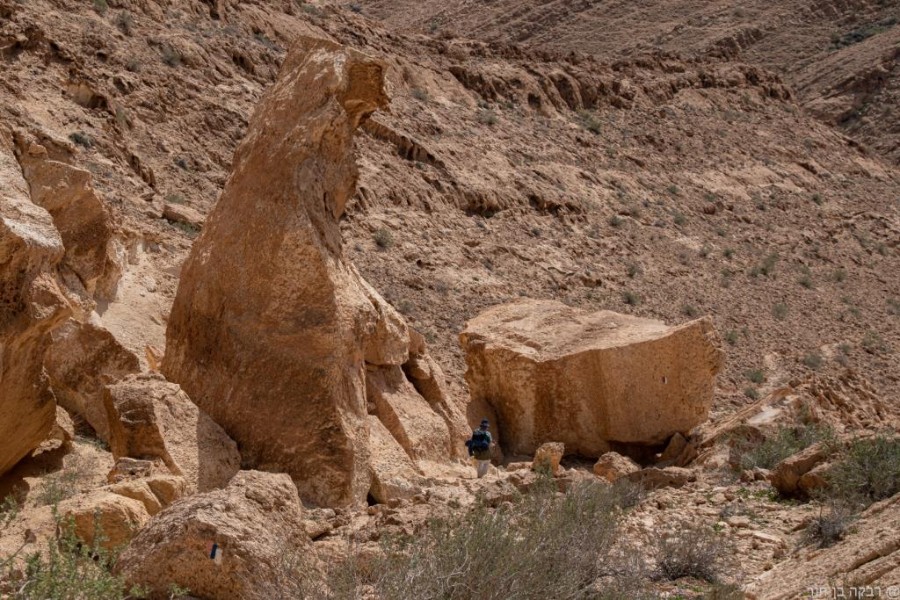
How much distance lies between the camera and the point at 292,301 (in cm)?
827

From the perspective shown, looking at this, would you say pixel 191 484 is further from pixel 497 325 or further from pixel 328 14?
pixel 328 14

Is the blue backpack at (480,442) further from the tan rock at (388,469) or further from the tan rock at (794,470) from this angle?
the tan rock at (794,470)

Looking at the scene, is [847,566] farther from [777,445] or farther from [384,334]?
[384,334]

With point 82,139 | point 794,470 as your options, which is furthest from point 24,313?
point 82,139

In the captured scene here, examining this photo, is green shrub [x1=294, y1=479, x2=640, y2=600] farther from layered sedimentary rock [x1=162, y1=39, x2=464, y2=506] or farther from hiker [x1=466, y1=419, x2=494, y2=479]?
hiker [x1=466, y1=419, x2=494, y2=479]

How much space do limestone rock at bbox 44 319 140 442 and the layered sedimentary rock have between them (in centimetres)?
44

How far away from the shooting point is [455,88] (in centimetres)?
2827

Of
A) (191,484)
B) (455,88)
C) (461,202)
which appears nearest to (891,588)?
(191,484)

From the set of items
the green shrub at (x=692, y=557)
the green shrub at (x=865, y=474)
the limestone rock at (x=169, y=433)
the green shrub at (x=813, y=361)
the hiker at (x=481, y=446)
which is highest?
the green shrub at (x=865, y=474)

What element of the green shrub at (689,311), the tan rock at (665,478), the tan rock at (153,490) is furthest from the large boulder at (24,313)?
the green shrub at (689,311)

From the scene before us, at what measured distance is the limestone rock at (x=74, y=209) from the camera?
9234mm

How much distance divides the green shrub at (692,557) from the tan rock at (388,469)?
2.43 meters

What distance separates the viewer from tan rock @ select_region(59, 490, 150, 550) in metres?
5.61

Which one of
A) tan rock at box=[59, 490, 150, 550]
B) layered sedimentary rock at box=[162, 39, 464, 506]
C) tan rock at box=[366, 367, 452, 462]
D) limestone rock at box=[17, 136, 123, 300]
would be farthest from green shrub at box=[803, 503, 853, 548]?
limestone rock at box=[17, 136, 123, 300]
